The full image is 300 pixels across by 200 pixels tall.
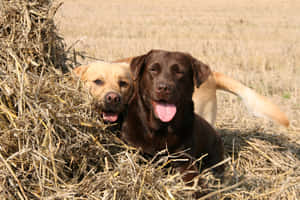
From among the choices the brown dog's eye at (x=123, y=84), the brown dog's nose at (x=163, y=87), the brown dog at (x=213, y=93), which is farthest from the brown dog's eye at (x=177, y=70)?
the brown dog at (x=213, y=93)

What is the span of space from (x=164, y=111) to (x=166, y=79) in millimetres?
276

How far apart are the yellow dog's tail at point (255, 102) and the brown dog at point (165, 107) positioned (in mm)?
913

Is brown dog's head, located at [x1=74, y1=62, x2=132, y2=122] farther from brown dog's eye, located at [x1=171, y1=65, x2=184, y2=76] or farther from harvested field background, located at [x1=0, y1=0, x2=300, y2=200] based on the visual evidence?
brown dog's eye, located at [x1=171, y1=65, x2=184, y2=76]

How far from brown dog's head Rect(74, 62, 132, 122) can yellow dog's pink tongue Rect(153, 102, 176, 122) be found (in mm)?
468

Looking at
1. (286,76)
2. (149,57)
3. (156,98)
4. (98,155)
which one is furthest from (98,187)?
(286,76)

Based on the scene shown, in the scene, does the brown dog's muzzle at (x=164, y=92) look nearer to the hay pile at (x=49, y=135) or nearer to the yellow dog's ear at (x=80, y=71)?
the hay pile at (x=49, y=135)

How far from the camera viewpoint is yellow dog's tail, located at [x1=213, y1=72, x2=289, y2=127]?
151 inches

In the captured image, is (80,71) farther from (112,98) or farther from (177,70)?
(177,70)

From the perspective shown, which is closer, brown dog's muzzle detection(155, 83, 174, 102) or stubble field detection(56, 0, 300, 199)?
brown dog's muzzle detection(155, 83, 174, 102)

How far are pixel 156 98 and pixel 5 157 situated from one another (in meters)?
1.27

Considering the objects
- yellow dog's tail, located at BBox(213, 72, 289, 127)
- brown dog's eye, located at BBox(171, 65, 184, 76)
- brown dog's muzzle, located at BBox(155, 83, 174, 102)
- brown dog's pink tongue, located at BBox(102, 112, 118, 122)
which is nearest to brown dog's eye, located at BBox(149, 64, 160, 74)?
brown dog's eye, located at BBox(171, 65, 184, 76)

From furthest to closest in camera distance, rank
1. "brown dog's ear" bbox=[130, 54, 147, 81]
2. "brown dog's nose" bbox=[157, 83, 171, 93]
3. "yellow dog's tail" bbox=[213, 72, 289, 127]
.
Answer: "yellow dog's tail" bbox=[213, 72, 289, 127] → "brown dog's ear" bbox=[130, 54, 147, 81] → "brown dog's nose" bbox=[157, 83, 171, 93]

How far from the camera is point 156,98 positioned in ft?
10.4

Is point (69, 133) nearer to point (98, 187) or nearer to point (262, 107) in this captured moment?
point (98, 187)
